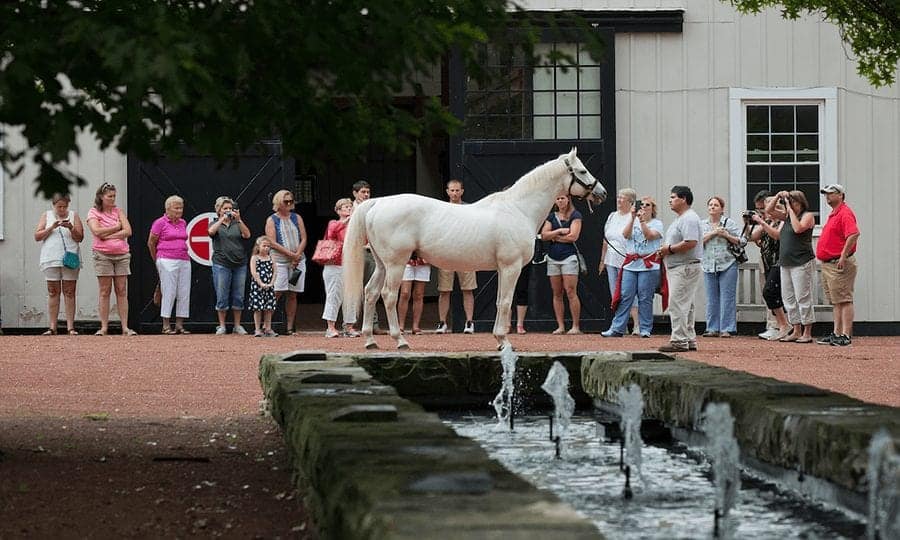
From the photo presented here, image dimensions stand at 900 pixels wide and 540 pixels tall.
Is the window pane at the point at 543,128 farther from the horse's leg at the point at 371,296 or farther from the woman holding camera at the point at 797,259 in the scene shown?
the horse's leg at the point at 371,296

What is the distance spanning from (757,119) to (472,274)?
15.4 ft

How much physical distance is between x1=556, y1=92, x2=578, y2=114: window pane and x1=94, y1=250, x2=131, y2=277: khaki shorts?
6247 mm

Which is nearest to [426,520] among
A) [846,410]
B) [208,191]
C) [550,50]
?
[846,410]

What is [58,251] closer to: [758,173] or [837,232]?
[758,173]

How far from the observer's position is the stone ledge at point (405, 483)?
12.1 ft

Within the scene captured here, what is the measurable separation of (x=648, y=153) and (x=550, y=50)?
46.4ft

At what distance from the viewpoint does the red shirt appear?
17.4m

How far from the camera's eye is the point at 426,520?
12.4ft

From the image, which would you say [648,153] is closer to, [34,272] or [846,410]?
[34,272]

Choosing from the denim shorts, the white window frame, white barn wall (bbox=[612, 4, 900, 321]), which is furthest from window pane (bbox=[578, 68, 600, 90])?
the denim shorts

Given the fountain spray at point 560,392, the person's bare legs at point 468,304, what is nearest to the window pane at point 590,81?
the person's bare legs at point 468,304

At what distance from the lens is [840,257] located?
17453 mm

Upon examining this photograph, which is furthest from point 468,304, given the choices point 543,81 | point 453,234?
point 453,234

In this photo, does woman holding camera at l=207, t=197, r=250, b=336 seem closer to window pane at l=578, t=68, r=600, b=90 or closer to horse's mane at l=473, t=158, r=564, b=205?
horse's mane at l=473, t=158, r=564, b=205
